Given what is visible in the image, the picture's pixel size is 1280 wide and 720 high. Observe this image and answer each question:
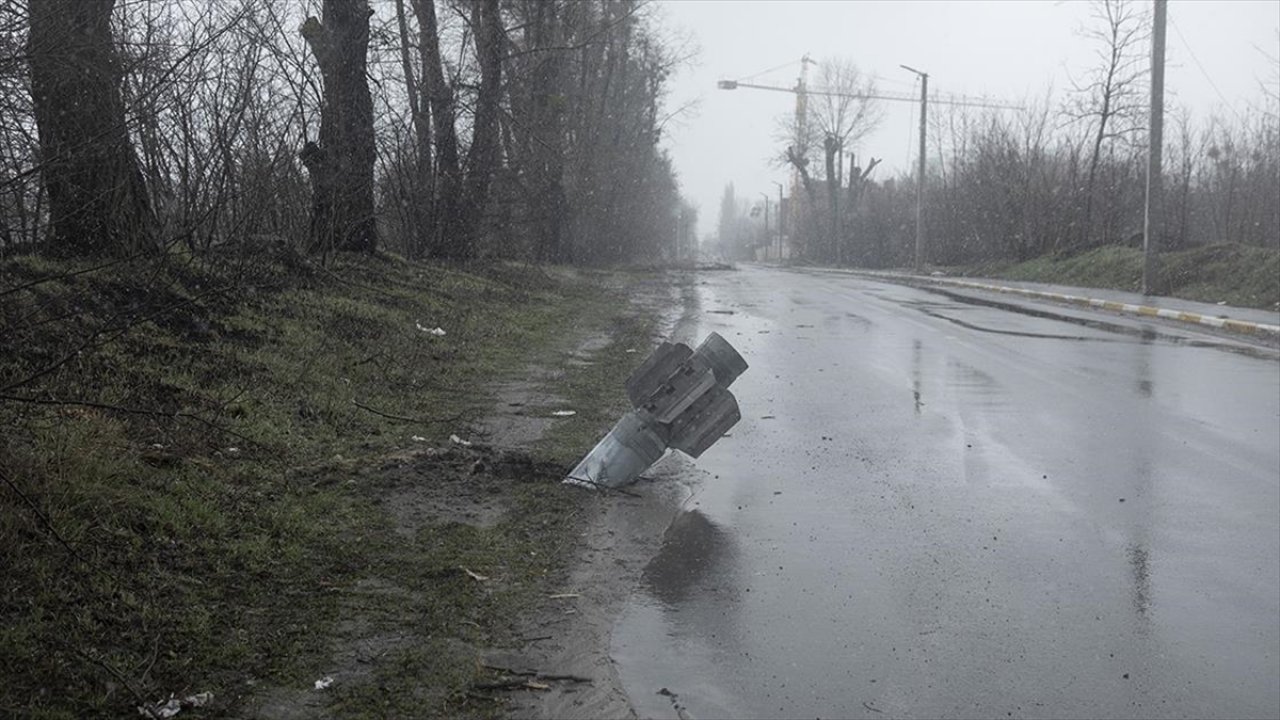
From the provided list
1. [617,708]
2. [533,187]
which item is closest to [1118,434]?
[617,708]

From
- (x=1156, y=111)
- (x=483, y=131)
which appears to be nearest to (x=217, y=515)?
(x=483, y=131)

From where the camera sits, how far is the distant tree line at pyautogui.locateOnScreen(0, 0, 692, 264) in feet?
19.7

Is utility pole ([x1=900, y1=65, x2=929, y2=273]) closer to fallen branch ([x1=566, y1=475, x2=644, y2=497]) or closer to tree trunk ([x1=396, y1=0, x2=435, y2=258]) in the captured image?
tree trunk ([x1=396, y1=0, x2=435, y2=258])

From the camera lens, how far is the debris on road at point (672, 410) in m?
6.93

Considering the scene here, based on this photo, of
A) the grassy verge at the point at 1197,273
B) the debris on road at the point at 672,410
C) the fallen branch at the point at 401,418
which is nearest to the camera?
the debris on road at the point at 672,410

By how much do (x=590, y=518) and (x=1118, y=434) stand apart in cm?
487

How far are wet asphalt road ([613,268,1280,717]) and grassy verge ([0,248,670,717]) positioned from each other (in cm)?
89

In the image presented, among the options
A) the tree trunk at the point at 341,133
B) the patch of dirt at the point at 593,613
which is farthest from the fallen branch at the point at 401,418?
the tree trunk at the point at 341,133

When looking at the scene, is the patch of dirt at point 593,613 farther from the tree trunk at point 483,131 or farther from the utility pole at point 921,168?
the utility pole at point 921,168

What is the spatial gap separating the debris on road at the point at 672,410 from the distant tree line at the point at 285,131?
8.99 feet

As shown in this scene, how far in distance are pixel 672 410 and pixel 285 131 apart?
8.51m

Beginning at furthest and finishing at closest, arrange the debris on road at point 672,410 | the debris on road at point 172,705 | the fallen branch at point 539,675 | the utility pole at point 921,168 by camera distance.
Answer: the utility pole at point 921,168 → the debris on road at point 672,410 → the fallen branch at point 539,675 → the debris on road at point 172,705

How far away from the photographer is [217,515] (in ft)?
17.3

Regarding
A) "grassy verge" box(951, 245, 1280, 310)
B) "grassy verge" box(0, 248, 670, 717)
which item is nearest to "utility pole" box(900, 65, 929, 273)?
"grassy verge" box(951, 245, 1280, 310)
